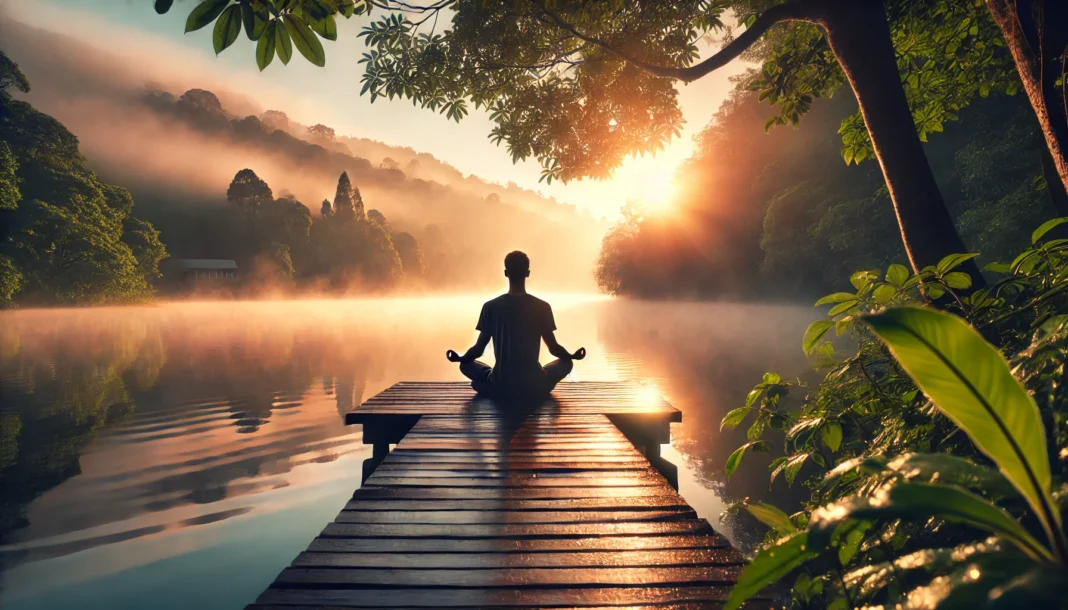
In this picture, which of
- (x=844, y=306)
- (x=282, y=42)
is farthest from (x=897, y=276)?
(x=282, y=42)

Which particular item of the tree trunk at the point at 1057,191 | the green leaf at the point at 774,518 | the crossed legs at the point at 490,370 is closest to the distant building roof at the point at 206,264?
the crossed legs at the point at 490,370

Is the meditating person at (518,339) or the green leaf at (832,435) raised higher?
the meditating person at (518,339)

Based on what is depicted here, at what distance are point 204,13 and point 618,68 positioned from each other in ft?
22.0

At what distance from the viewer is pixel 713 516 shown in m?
8.84

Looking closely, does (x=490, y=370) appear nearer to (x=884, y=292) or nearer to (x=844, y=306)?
(x=844, y=306)

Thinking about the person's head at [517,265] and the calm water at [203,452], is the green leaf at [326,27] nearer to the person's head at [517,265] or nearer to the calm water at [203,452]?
the person's head at [517,265]

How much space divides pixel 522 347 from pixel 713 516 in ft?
16.8

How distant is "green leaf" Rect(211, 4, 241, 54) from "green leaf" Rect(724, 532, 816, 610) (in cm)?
246

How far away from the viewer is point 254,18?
2090 mm

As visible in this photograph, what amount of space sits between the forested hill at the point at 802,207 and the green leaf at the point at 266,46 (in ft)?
20.2

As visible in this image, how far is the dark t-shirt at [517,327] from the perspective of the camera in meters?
6.00

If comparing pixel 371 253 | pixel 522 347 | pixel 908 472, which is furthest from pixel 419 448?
pixel 371 253

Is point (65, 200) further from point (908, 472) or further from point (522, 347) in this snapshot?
point (908, 472)

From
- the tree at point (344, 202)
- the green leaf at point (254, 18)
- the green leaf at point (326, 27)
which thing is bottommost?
the green leaf at point (254, 18)
